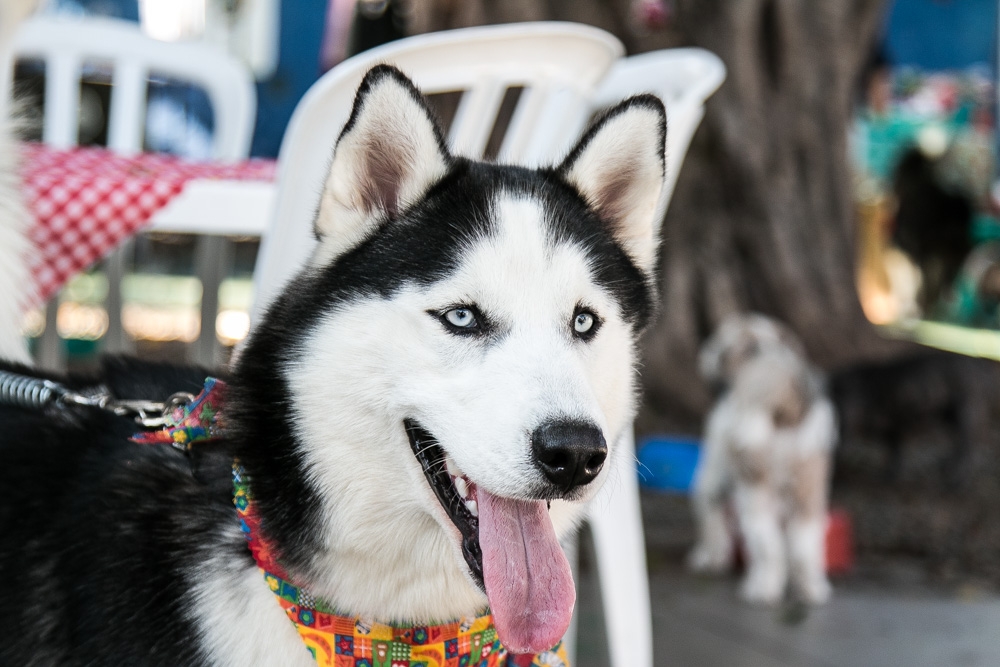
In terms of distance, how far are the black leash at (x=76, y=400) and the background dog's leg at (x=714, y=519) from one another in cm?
298

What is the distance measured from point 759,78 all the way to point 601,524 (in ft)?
14.4

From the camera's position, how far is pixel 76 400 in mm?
1693

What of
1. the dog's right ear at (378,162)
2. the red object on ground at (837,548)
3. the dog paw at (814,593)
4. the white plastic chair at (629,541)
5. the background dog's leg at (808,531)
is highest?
the dog's right ear at (378,162)

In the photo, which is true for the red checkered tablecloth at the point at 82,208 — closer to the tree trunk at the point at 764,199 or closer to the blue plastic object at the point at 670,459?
the blue plastic object at the point at 670,459

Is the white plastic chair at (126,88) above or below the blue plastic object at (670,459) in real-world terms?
above

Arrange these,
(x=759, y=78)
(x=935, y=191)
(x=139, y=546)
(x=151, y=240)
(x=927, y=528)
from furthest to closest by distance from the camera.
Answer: (x=935, y=191) → (x=151, y=240) → (x=759, y=78) → (x=927, y=528) → (x=139, y=546)

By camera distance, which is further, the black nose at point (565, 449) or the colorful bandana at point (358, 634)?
the colorful bandana at point (358, 634)

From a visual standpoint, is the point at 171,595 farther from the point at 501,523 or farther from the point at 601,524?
the point at 601,524

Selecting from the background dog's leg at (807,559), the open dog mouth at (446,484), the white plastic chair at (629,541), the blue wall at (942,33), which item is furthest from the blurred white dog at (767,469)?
the blue wall at (942,33)

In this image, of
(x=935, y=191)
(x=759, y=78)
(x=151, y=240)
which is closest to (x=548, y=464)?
(x=759, y=78)

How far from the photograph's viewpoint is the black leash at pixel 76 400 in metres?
1.68

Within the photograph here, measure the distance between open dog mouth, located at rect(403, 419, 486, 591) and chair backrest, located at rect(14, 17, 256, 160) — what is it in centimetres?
250

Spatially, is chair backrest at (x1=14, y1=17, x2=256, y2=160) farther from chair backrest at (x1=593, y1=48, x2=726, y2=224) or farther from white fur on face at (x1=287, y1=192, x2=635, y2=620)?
white fur on face at (x1=287, y1=192, x2=635, y2=620)

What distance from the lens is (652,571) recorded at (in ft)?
13.8
